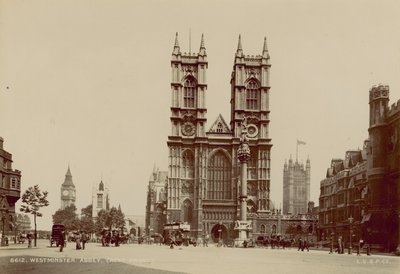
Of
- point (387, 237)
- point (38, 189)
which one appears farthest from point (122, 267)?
point (387, 237)

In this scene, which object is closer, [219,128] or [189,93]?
[189,93]

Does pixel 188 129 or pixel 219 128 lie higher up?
pixel 219 128

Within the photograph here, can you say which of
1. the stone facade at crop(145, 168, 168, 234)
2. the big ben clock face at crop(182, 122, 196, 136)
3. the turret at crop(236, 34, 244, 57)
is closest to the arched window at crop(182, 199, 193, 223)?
the stone facade at crop(145, 168, 168, 234)

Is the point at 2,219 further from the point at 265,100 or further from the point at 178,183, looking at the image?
the point at 265,100

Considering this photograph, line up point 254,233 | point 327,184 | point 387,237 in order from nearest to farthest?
point 387,237 → point 327,184 → point 254,233

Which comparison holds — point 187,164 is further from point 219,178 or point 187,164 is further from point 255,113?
point 255,113

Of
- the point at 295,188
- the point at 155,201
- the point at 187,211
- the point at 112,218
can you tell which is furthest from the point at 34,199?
the point at 295,188

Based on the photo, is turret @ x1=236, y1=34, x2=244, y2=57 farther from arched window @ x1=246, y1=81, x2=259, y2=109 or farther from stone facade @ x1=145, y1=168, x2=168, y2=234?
stone facade @ x1=145, y1=168, x2=168, y2=234
